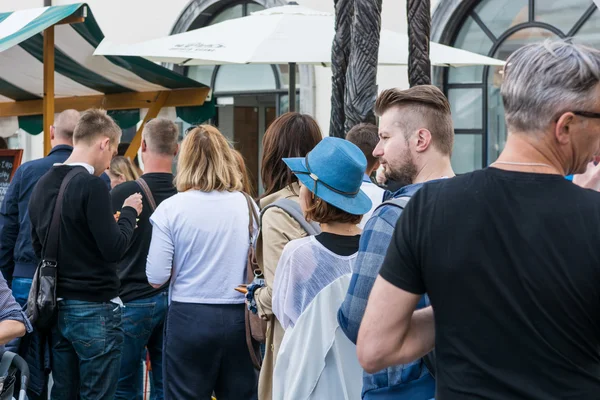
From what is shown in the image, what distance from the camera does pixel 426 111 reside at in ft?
8.60

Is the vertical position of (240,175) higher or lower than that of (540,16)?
lower

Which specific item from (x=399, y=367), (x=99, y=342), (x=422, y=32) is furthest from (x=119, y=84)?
(x=399, y=367)

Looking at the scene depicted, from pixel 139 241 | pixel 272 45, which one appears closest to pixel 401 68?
pixel 272 45

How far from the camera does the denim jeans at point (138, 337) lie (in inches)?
195

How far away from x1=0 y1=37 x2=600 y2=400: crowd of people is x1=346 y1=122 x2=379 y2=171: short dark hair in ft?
0.05

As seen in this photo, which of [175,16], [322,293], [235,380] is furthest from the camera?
[175,16]

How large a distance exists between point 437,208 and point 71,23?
5.69m

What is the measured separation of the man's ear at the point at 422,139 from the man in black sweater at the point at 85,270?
212 centimetres

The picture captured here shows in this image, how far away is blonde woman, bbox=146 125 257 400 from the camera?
405 cm

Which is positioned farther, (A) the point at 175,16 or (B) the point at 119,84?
(A) the point at 175,16

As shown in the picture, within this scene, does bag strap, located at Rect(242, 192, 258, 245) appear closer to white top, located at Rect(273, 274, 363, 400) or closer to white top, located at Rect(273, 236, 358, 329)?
white top, located at Rect(273, 236, 358, 329)

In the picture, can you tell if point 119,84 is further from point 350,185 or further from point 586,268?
point 586,268

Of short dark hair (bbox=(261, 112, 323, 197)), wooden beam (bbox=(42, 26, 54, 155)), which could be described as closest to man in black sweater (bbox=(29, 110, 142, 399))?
short dark hair (bbox=(261, 112, 323, 197))

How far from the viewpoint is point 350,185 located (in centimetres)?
302
